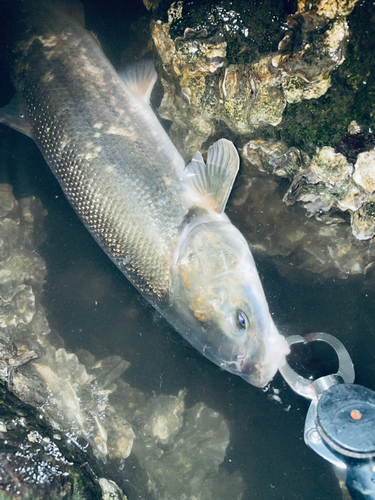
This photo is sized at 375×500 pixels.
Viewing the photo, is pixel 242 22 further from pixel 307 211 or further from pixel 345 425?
pixel 345 425

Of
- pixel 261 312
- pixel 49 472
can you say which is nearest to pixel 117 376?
pixel 49 472

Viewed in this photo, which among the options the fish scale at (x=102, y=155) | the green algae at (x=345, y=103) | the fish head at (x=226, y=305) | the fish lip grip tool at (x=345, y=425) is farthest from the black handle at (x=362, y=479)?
the green algae at (x=345, y=103)

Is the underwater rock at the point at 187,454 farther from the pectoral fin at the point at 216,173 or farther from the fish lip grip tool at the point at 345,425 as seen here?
the pectoral fin at the point at 216,173

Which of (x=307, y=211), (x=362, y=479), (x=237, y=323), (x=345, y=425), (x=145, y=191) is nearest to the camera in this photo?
(x=362, y=479)

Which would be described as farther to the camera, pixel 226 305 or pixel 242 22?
pixel 226 305

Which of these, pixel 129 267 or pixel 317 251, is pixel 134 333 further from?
pixel 317 251

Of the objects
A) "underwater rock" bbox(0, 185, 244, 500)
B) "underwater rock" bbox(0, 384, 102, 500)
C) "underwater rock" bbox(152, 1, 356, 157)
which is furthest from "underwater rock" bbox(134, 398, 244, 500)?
"underwater rock" bbox(152, 1, 356, 157)

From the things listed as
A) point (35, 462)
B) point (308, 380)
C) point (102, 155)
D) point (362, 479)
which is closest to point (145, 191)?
point (102, 155)

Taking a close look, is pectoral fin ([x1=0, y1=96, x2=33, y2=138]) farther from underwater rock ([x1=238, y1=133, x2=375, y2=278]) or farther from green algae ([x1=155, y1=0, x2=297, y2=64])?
underwater rock ([x1=238, y1=133, x2=375, y2=278])
